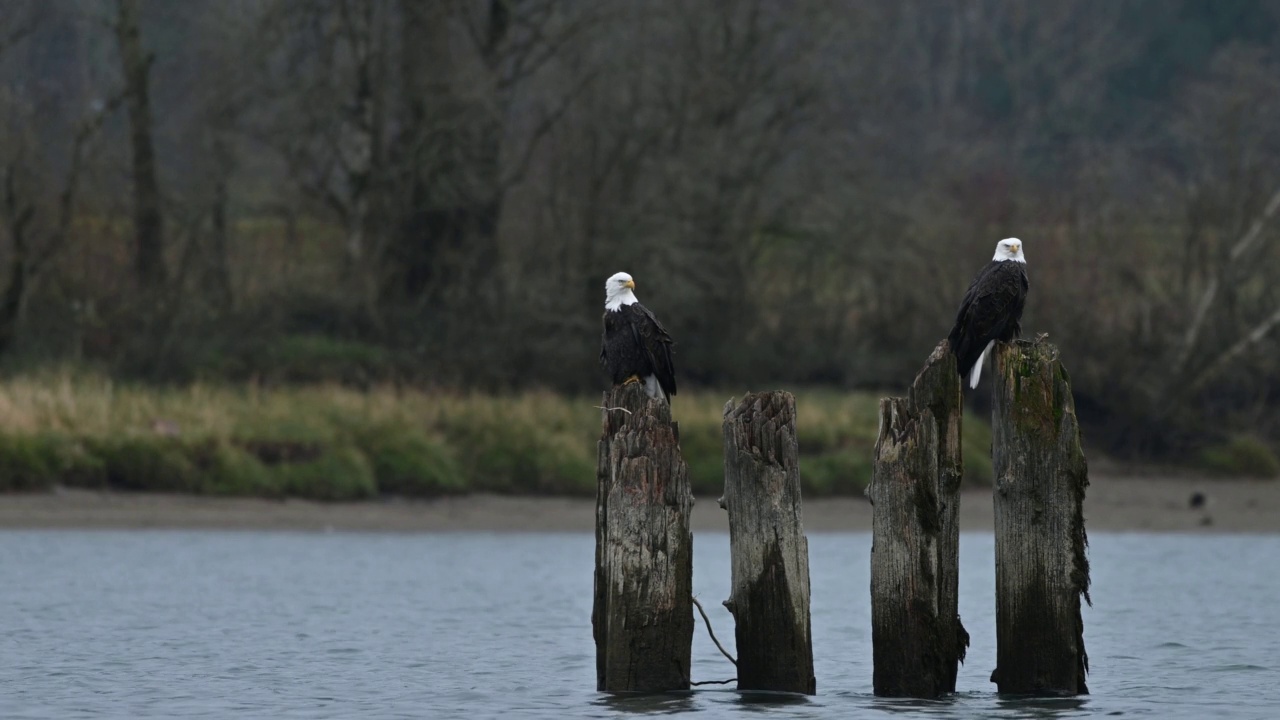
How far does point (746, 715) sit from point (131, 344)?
17.6 meters

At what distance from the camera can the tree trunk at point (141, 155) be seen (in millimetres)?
28266

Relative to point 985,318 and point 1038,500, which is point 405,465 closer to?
point 985,318

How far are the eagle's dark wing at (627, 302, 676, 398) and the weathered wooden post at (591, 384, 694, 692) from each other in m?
1.66

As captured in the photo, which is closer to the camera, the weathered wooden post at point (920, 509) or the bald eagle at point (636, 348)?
the weathered wooden post at point (920, 509)

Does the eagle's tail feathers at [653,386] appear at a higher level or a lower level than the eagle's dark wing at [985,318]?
lower

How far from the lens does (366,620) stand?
53.6 feet

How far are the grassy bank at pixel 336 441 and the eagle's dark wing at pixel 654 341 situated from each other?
475 inches

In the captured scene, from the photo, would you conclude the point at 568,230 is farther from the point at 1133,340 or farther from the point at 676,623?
the point at 676,623

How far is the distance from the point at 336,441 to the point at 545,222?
6549 millimetres

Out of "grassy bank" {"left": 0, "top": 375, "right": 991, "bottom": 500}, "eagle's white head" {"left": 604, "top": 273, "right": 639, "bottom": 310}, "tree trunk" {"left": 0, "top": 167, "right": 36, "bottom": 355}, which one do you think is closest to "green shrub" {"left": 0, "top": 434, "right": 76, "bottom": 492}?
"grassy bank" {"left": 0, "top": 375, "right": 991, "bottom": 500}

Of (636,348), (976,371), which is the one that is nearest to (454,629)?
(636,348)

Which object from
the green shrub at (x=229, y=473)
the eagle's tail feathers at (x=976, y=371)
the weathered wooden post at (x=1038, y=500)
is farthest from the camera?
the green shrub at (x=229, y=473)

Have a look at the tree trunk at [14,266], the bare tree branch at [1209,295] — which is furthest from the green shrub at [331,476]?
the bare tree branch at [1209,295]

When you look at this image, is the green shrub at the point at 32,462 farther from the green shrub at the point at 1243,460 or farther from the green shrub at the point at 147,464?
the green shrub at the point at 1243,460
